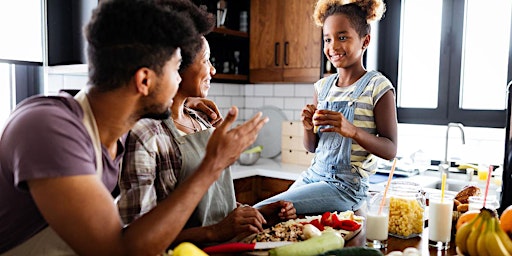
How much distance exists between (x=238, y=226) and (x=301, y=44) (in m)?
2.28

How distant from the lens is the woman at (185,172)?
4.53 feet

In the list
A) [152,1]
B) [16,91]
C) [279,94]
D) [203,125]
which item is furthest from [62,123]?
[279,94]

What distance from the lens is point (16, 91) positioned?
2881 mm

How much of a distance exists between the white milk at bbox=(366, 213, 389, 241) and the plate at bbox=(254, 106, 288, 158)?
98.5 inches

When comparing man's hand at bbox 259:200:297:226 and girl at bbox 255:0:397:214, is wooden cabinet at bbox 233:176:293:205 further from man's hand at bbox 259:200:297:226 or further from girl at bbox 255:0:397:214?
man's hand at bbox 259:200:297:226

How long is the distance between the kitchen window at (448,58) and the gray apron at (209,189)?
2190 millimetres

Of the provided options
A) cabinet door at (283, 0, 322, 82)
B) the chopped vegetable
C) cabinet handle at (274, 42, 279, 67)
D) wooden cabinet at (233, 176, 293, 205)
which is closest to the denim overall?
the chopped vegetable

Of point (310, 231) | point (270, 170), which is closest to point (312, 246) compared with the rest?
point (310, 231)

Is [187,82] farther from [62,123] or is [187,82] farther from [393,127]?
[393,127]

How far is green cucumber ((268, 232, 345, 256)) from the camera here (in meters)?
1.20

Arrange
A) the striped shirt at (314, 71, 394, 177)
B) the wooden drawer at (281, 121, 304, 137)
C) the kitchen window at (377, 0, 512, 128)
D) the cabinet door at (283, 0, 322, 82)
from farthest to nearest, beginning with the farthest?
the wooden drawer at (281, 121, 304, 137)
the cabinet door at (283, 0, 322, 82)
the kitchen window at (377, 0, 512, 128)
the striped shirt at (314, 71, 394, 177)

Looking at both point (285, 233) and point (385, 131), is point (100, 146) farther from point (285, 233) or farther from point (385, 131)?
point (385, 131)

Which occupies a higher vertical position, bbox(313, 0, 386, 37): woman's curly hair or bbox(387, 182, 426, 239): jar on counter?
bbox(313, 0, 386, 37): woman's curly hair

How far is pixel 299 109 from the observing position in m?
3.79
